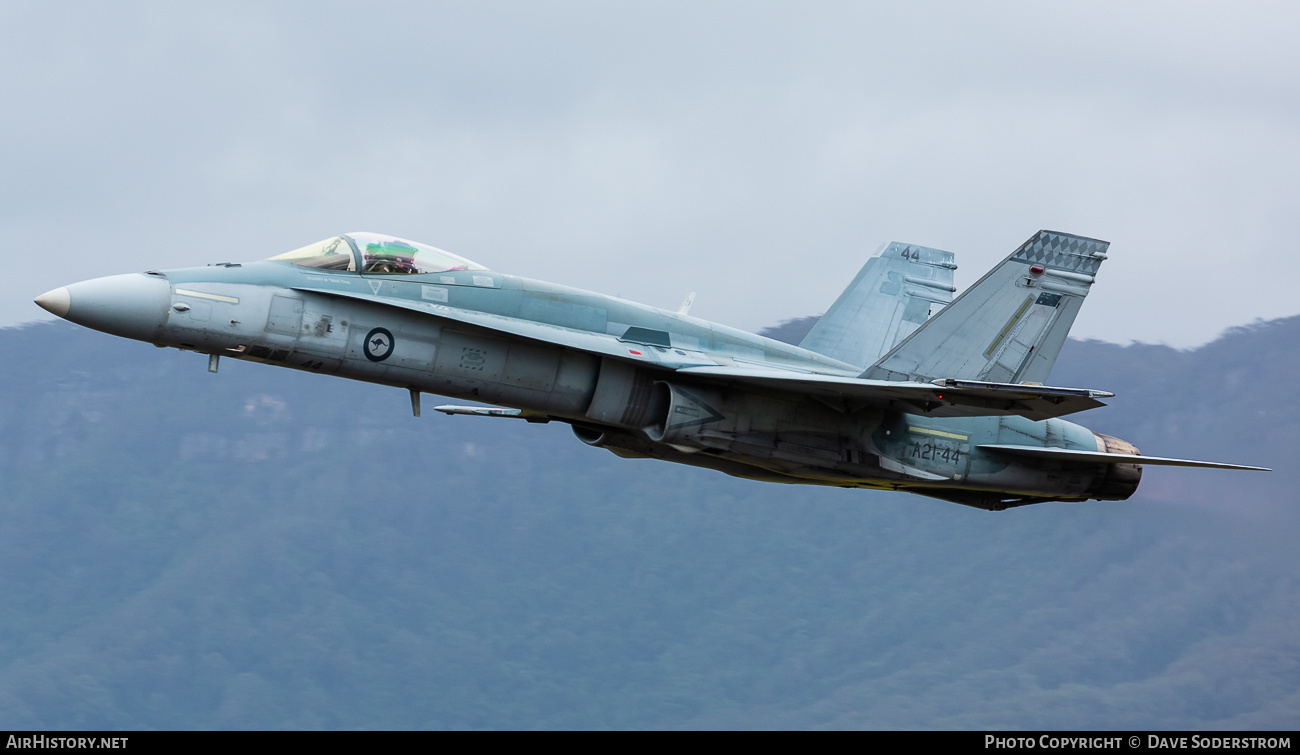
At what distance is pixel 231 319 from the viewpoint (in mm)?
12031

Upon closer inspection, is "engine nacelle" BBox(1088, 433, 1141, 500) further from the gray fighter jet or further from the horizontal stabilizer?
the horizontal stabilizer

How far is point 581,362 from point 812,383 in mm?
2447

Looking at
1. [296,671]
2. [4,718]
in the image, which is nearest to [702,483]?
[296,671]

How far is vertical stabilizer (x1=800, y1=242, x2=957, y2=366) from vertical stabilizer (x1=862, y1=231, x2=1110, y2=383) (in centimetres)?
308

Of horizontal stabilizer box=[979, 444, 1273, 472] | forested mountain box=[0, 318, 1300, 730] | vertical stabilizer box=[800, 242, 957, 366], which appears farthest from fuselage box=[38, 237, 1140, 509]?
forested mountain box=[0, 318, 1300, 730]

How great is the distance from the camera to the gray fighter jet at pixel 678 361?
12250mm

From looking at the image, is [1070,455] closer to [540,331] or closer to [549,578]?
[540,331]

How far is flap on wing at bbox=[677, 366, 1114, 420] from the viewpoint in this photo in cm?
1291

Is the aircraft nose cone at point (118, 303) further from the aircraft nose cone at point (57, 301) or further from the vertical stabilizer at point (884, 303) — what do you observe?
the vertical stabilizer at point (884, 303)

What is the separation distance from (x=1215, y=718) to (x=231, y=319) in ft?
188

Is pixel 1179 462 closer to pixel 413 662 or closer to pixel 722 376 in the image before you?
pixel 722 376

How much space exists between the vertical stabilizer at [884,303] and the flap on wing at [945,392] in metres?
4.67

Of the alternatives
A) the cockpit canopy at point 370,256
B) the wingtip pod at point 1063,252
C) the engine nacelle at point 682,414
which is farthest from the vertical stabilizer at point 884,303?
the cockpit canopy at point 370,256

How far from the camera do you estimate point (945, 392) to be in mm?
13180
